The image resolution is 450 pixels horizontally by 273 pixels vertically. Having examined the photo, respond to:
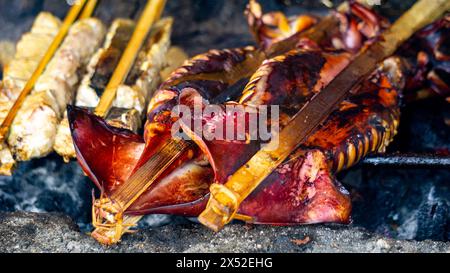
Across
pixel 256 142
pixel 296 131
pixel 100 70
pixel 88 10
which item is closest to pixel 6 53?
pixel 88 10

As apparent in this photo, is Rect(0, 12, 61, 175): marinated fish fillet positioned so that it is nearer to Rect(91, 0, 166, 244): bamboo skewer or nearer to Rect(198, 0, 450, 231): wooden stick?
Rect(91, 0, 166, 244): bamboo skewer

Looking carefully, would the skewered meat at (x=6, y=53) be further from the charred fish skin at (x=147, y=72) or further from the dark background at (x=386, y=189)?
the dark background at (x=386, y=189)

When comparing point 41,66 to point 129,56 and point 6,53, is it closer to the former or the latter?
point 129,56

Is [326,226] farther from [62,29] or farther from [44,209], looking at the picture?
[62,29]

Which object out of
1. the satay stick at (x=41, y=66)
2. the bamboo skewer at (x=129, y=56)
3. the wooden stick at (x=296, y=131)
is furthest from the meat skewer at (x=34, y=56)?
the wooden stick at (x=296, y=131)

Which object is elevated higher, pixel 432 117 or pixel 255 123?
pixel 255 123
